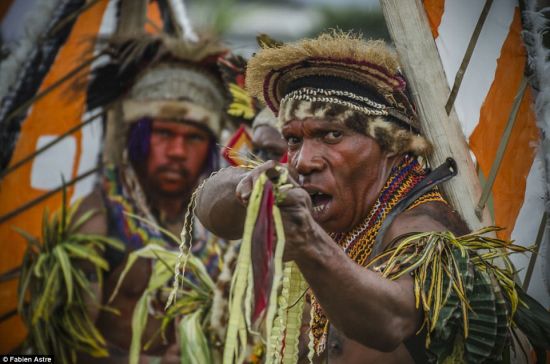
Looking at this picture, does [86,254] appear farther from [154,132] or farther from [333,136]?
[333,136]

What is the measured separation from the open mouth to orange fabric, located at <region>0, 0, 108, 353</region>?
11.3ft

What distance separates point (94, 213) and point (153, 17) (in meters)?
1.55

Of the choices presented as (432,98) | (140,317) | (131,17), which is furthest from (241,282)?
(131,17)

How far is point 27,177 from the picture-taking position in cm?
595

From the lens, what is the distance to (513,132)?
3420 millimetres

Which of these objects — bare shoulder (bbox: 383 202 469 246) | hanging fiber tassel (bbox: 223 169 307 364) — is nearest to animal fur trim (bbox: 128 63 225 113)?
bare shoulder (bbox: 383 202 469 246)

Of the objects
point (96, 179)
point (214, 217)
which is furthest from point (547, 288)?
point (96, 179)

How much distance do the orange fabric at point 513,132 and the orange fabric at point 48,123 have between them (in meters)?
3.48

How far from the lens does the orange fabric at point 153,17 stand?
597 cm

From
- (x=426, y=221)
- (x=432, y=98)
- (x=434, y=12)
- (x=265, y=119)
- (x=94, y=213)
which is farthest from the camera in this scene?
(x=94, y=213)

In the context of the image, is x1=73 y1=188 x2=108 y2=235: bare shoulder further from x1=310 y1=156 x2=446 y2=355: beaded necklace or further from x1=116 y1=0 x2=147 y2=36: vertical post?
x1=310 y1=156 x2=446 y2=355: beaded necklace

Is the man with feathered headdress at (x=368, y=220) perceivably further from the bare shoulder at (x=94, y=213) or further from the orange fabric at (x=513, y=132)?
the bare shoulder at (x=94, y=213)

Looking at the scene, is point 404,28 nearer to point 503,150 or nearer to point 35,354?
point 503,150

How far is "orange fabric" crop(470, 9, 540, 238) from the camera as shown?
11.1ft
